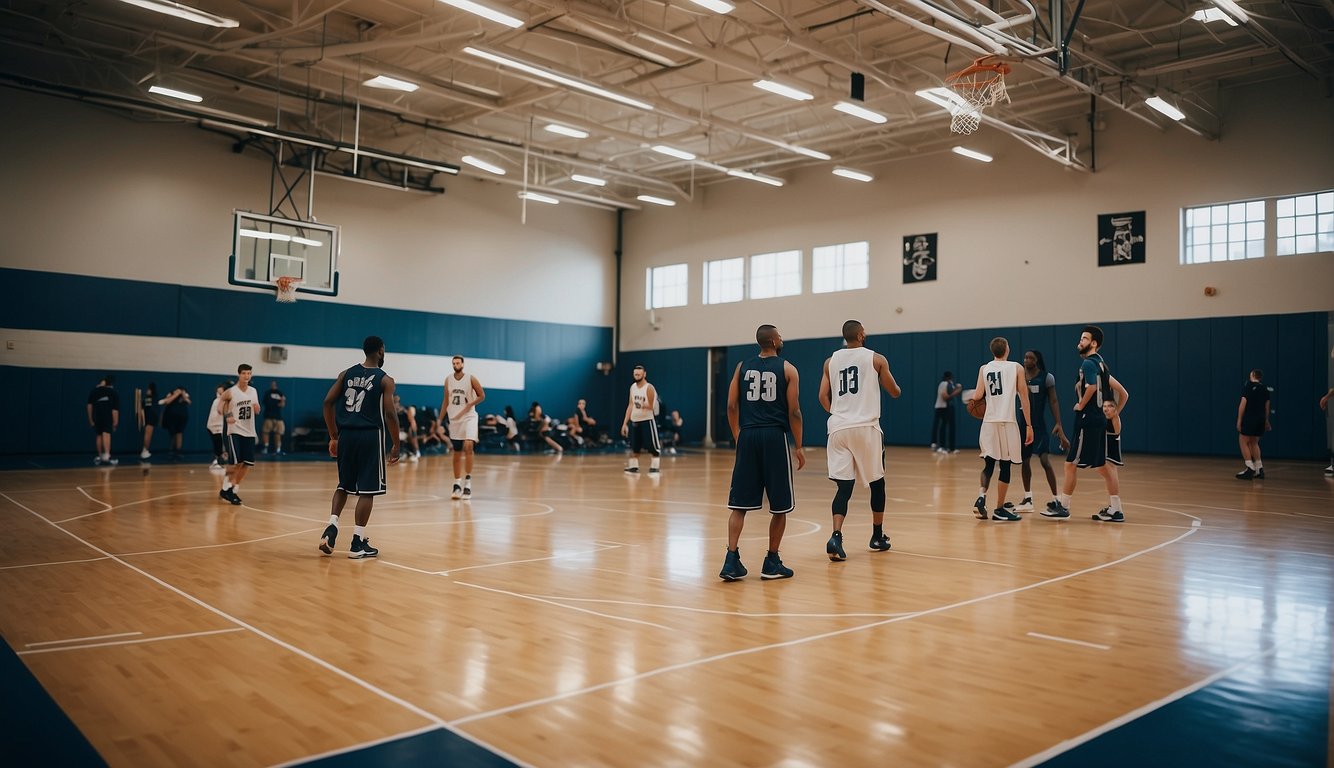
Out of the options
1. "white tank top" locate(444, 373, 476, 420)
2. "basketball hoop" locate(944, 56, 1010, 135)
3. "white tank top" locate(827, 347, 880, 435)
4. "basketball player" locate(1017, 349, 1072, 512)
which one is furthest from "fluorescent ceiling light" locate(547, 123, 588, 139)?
"white tank top" locate(827, 347, 880, 435)

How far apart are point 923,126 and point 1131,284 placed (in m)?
6.44

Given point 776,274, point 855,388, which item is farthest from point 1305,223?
point 855,388

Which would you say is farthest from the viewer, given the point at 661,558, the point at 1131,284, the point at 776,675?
the point at 1131,284

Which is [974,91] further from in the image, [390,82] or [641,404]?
[390,82]

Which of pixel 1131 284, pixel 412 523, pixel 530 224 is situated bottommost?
pixel 412 523

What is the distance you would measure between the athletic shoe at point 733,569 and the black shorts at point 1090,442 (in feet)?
15.9

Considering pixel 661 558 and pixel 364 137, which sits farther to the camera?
pixel 364 137

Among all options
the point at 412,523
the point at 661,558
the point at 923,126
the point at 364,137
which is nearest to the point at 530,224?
the point at 364,137

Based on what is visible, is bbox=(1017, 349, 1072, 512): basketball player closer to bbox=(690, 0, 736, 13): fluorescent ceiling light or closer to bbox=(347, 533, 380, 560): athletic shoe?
bbox=(690, 0, 736, 13): fluorescent ceiling light

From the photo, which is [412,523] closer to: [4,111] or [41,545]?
[41,545]

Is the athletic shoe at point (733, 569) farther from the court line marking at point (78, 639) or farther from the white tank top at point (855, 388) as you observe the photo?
the court line marking at point (78, 639)

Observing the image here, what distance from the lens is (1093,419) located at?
31.3 feet

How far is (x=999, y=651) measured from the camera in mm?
4617

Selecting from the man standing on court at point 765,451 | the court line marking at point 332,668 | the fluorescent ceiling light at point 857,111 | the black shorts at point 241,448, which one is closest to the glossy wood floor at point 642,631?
the court line marking at point 332,668
